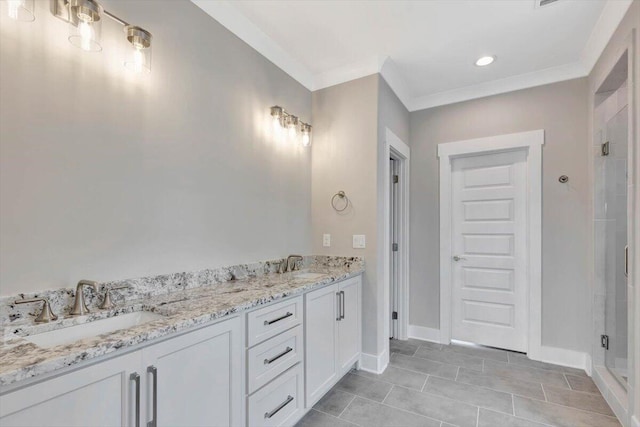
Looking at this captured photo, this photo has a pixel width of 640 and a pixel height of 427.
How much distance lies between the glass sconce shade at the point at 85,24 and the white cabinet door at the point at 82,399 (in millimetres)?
1294

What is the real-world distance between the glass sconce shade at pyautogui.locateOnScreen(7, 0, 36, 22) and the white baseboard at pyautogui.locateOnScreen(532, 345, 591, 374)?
13.7 feet

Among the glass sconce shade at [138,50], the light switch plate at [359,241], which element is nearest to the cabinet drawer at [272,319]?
the light switch plate at [359,241]

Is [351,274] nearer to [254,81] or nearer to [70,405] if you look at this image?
[254,81]

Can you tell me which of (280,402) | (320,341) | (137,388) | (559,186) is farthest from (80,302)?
(559,186)

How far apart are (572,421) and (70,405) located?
2.76 meters

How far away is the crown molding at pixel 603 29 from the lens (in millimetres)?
1970

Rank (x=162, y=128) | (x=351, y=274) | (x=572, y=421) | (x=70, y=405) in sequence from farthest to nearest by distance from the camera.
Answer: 1. (x=351, y=274)
2. (x=572, y=421)
3. (x=162, y=128)
4. (x=70, y=405)

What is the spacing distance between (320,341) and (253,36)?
2271 millimetres

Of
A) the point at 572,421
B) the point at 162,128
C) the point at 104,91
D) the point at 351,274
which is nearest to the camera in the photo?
the point at 104,91

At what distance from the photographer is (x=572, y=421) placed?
6.72ft

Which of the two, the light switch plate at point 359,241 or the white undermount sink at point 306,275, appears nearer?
the white undermount sink at point 306,275

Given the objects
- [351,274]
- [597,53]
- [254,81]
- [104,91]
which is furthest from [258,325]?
[597,53]

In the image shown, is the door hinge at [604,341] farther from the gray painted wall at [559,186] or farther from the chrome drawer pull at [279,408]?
the chrome drawer pull at [279,408]

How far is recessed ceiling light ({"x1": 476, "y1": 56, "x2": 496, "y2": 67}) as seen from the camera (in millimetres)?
2748
